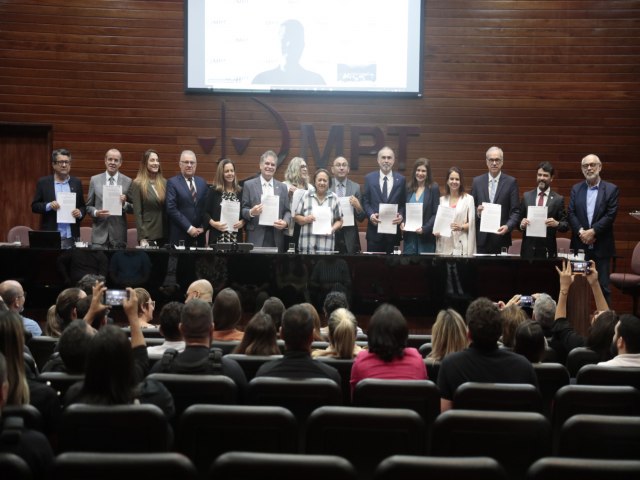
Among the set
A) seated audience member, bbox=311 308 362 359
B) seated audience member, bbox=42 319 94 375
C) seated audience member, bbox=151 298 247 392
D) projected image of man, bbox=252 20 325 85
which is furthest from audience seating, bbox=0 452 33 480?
projected image of man, bbox=252 20 325 85

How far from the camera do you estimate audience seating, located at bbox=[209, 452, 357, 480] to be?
2088 millimetres

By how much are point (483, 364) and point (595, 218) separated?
530 cm

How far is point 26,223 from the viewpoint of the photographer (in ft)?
34.2

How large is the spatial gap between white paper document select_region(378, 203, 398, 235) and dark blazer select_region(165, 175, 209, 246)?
1.94 m

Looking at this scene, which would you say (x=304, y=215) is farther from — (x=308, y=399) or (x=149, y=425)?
(x=149, y=425)

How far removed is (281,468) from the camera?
82.1 inches

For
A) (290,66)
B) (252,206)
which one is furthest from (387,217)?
(290,66)

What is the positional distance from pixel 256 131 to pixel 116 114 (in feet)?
6.29

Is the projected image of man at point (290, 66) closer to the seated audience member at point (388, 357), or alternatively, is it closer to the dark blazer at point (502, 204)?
the dark blazer at point (502, 204)

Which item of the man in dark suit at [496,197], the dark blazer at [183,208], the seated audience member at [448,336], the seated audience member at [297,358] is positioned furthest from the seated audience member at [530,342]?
the dark blazer at [183,208]

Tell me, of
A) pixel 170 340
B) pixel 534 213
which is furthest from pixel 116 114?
pixel 170 340

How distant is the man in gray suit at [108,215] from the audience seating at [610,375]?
553 cm

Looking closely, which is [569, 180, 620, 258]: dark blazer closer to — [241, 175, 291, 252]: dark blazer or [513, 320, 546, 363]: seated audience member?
[241, 175, 291, 252]: dark blazer

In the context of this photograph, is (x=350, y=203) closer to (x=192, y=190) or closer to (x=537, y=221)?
(x=192, y=190)
